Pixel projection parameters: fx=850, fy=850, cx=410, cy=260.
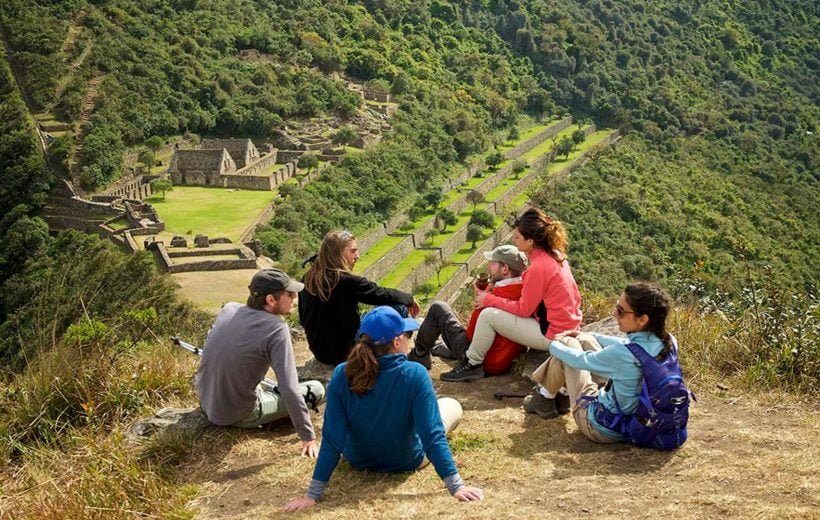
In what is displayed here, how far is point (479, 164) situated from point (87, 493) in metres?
41.9

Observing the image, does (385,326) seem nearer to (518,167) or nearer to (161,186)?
(161,186)

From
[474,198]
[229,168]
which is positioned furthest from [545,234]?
[474,198]

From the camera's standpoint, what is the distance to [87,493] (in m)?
3.70

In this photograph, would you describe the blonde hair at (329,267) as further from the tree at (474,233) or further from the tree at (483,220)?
the tree at (483,220)

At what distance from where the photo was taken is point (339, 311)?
17.3 ft

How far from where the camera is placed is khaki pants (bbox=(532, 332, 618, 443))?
14.1ft

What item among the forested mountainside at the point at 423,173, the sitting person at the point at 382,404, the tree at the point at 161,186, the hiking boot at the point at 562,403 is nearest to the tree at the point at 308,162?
the forested mountainside at the point at 423,173

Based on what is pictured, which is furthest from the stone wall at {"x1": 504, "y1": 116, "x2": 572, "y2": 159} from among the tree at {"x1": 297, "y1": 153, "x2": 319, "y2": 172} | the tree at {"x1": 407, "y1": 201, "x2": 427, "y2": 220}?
the tree at {"x1": 297, "y1": 153, "x2": 319, "y2": 172}

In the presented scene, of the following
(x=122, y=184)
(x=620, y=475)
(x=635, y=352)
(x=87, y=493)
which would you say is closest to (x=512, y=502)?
(x=620, y=475)

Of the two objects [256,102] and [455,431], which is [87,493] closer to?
[455,431]

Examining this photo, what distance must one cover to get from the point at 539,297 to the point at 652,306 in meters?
1.19

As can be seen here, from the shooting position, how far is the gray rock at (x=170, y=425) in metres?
4.44

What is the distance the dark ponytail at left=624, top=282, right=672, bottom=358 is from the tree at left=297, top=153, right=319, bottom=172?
32236 mm

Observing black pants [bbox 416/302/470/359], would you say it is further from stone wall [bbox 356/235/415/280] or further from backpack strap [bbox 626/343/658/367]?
stone wall [bbox 356/235/415/280]
